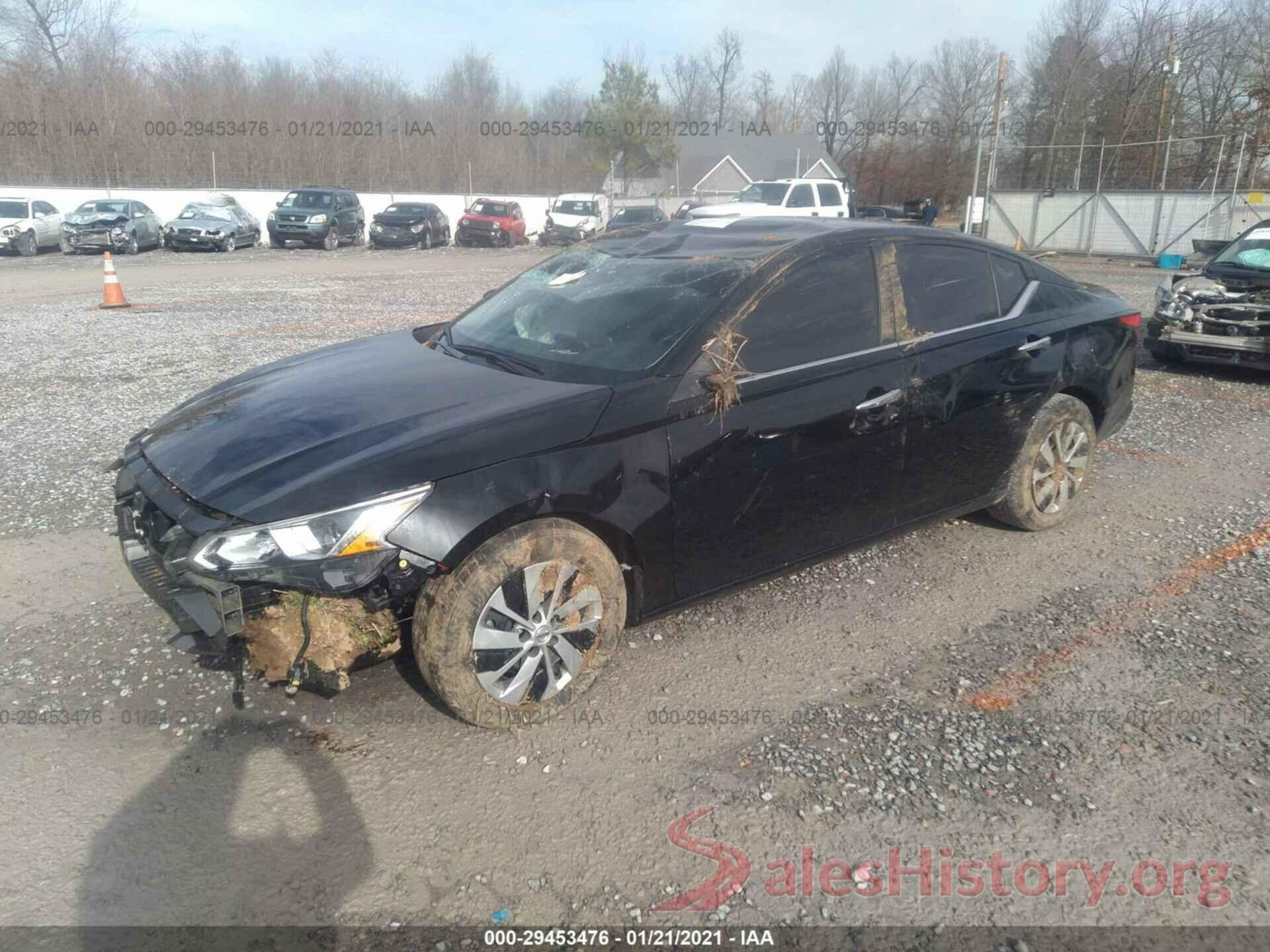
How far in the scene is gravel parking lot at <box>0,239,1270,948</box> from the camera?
8.21 feet

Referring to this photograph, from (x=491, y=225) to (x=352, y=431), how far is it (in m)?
29.2

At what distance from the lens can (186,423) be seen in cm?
357

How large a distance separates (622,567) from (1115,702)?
1.90 m

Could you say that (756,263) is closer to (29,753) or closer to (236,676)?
(236,676)

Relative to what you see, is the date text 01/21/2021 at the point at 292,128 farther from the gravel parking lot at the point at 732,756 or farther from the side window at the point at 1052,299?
the side window at the point at 1052,299

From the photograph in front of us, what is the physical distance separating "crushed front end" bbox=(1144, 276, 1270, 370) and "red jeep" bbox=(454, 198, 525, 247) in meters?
24.8

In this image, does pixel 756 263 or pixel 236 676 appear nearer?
pixel 236 676

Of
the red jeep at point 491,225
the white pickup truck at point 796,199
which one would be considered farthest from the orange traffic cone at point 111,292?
the red jeep at point 491,225

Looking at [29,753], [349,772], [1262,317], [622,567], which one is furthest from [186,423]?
[1262,317]

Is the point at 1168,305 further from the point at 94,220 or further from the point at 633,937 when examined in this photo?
the point at 94,220

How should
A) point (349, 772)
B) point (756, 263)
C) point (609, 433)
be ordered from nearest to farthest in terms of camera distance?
point (349, 772), point (609, 433), point (756, 263)

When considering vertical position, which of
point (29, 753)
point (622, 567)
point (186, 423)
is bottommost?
point (29, 753)

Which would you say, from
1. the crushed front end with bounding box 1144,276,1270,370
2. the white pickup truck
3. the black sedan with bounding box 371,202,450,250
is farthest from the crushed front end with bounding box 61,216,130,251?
the crushed front end with bounding box 1144,276,1270,370

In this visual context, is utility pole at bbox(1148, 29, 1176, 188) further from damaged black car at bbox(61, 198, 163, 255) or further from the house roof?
damaged black car at bbox(61, 198, 163, 255)
